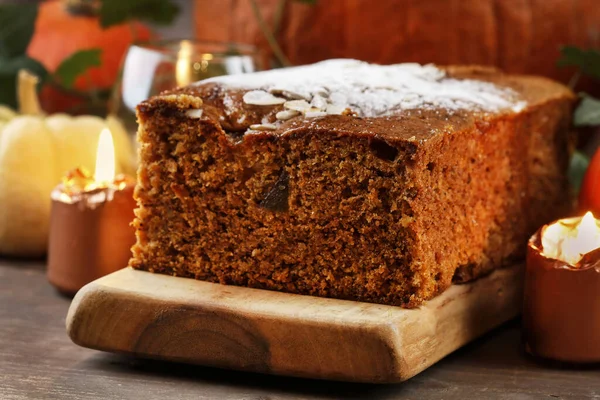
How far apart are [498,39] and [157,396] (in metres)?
1.21

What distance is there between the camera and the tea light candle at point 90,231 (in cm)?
159

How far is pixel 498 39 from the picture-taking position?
81.9 inches

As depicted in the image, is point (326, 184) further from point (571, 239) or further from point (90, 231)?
point (90, 231)

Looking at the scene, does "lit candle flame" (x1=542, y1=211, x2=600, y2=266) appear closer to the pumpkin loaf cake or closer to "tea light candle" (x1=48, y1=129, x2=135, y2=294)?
the pumpkin loaf cake

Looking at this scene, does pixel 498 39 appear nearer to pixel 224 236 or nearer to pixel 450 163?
pixel 450 163

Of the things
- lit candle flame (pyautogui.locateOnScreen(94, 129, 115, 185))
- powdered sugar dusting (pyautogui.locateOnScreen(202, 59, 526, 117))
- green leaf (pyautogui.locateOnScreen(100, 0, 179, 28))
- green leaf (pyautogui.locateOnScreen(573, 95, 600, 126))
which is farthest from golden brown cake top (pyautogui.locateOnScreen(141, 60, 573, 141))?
green leaf (pyautogui.locateOnScreen(100, 0, 179, 28))

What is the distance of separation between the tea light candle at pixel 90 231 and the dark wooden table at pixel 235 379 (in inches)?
6.4

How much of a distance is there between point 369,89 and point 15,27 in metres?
1.17

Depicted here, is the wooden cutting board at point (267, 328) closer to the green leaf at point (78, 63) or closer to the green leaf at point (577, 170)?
the green leaf at point (577, 170)

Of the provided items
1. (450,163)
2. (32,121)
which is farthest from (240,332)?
(32,121)

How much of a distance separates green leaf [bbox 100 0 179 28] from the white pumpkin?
375mm

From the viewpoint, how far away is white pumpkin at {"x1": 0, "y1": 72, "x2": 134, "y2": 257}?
1.86 m

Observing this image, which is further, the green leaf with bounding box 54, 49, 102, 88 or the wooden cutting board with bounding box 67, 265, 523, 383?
the green leaf with bounding box 54, 49, 102, 88

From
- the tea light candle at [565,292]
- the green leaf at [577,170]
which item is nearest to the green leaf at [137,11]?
the green leaf at [577,170]
